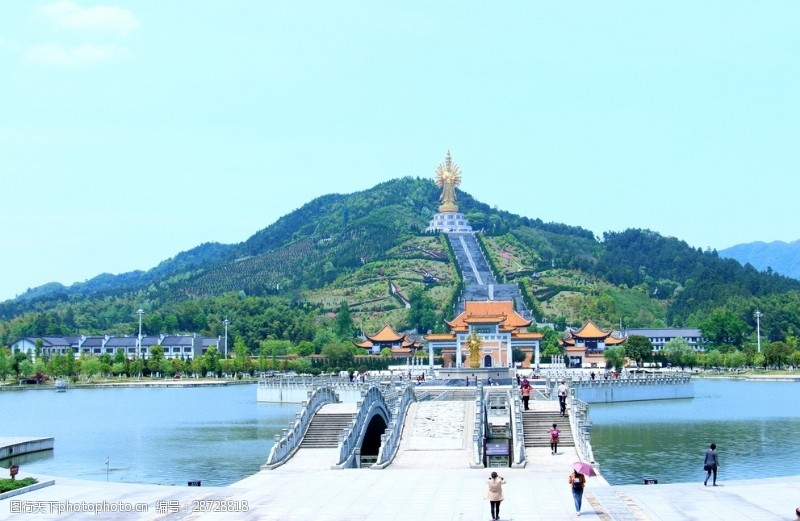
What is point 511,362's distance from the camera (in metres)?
110

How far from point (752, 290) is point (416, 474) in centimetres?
15517

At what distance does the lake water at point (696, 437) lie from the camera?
4872cm

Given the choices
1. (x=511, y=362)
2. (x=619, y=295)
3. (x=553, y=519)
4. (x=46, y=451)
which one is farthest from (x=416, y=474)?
(x=619, y=295)

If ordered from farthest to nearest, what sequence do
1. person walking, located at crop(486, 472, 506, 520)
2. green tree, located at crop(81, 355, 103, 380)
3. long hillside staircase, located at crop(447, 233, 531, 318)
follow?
long hillside staircase, located at crop(447, 233, 531, 318), green tree, located at crop(81, 355, 103, 380), person walking, located at crop(486, 472, 506, 520)

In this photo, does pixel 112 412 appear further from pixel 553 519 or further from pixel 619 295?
pixel 619 295

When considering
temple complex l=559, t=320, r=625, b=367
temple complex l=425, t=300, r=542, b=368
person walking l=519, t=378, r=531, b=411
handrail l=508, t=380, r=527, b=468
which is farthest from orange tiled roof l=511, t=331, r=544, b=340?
person walking l=519, t=378, r=531, b=411

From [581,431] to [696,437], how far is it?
2367cm

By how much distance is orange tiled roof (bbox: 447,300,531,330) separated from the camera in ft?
354

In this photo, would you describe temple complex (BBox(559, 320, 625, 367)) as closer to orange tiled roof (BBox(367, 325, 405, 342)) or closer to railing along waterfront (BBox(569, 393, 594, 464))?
orange tiled roof (BBox(367, 325, 405, 342))

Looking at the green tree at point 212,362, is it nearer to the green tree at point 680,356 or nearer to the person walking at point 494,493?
the green tree at point 680,356

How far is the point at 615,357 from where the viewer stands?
119 metres

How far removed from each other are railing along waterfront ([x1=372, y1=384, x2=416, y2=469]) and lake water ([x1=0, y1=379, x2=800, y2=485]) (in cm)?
749

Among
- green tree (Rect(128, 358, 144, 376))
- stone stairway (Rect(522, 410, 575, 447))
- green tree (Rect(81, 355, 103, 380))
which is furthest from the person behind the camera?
green tree (Rect(128, 358, 144, 376))

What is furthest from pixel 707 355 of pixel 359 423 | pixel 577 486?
pixel 577 486
